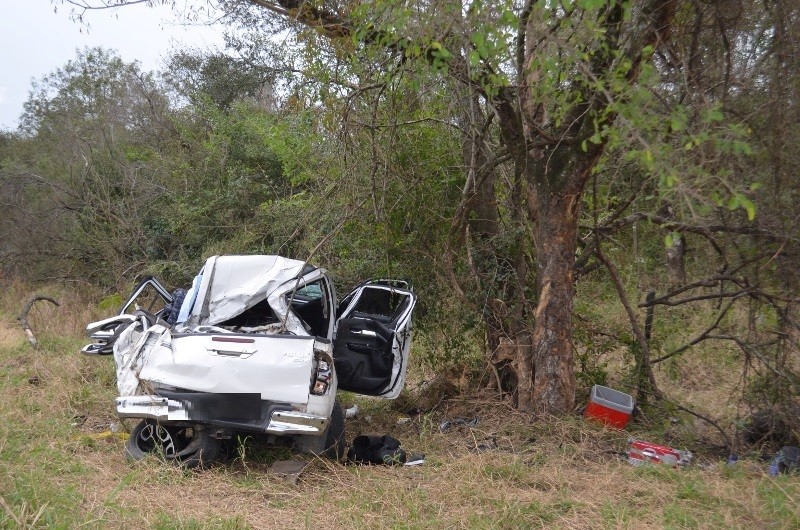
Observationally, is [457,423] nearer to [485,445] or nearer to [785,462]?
[485,445]

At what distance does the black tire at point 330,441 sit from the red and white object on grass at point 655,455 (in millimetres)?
2814

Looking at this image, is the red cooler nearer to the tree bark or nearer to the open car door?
the tree bark

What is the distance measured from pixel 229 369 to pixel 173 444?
1.04 m

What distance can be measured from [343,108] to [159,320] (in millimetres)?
2964

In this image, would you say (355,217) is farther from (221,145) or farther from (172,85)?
(172,85)

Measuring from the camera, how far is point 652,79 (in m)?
6.44

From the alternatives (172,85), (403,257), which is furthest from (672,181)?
(172,85)

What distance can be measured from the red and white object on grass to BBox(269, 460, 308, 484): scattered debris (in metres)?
3.11

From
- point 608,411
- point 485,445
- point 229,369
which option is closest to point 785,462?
point 608,411

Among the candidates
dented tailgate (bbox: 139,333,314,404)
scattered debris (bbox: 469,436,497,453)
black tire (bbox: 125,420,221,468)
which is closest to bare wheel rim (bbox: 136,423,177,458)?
black tire (bbox: 125,420,221,468)

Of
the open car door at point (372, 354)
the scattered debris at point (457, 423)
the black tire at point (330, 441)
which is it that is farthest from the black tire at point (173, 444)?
the scattered debris at point (457, 423)

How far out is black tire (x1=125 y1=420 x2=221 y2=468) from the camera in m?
6.88

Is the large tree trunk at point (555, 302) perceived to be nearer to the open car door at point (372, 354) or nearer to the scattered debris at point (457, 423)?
the scattered debris at point (457, 423)

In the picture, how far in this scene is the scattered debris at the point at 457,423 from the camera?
8.62m
